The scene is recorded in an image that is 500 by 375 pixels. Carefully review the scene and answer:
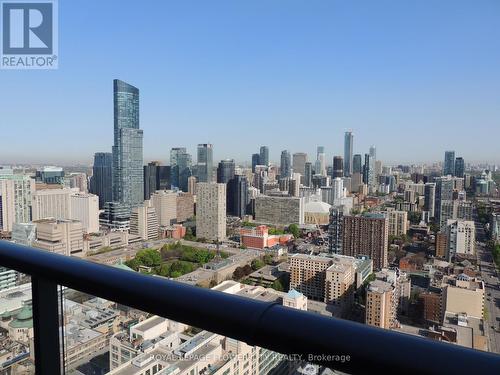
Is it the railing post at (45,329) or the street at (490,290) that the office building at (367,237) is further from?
the railing post at (45,329)

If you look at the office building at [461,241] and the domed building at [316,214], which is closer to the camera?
the office building at [461,241]

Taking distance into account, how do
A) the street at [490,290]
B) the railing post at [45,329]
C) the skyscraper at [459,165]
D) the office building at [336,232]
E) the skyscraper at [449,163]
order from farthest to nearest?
the skyscraper at [449,163], the skyscraper at [459,165], the office building at [336,232], the street at [490,290], the railing post at [45,329]

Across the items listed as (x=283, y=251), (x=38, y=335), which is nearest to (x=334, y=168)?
(x=283, y=251)

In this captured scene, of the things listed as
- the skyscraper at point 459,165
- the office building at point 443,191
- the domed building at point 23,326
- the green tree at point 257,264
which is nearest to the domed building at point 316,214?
the office building at point 443,191

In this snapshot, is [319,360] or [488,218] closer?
[319,360]

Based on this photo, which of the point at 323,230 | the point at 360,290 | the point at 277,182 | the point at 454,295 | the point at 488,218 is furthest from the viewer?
the point at 277,182

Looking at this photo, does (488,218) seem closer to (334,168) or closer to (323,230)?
(323,230)
